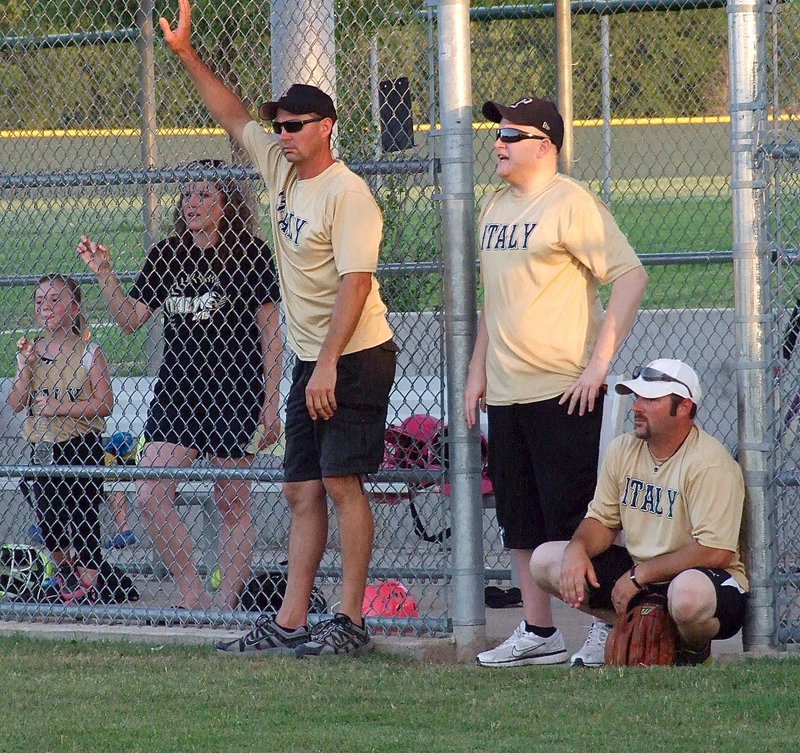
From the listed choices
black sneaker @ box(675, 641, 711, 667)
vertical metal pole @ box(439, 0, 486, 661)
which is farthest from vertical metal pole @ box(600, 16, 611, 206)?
black sneaker @ box(675, 641, 711, 667)

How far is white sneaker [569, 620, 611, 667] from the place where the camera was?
15.5ft

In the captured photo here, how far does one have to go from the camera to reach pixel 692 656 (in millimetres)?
4621

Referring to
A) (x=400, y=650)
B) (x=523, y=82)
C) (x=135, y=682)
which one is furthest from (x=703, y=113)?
(x=135, y=682)

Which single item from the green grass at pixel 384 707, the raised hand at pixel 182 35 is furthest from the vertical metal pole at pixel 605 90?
the green grass at pixel 384 707

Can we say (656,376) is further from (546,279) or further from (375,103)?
(375,103)

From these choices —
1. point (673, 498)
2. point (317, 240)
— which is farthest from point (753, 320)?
point (317, 240)

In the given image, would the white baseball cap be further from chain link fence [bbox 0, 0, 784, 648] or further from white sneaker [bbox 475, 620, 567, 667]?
white sneaker [bbox 475, 620, 567, 667]

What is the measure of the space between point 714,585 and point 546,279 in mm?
1130

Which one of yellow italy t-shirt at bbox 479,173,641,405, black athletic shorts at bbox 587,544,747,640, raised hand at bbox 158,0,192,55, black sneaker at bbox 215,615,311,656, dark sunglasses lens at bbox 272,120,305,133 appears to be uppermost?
raised hand at bbox 158,0,192,55

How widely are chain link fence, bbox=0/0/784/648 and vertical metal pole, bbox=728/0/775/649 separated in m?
0.13

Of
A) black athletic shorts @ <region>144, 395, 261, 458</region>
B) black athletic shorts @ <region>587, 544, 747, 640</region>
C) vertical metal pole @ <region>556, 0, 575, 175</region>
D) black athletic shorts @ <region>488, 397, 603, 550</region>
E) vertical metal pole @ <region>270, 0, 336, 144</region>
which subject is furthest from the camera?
vertical metal pole @ <region>556, 0, 575, 175</region>

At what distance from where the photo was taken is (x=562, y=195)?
14.9 feet

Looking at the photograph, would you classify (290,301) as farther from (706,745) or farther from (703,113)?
(703,113)

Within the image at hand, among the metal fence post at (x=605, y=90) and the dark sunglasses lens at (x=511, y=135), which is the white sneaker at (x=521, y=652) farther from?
the metal fence post at (x=605, y=90)
